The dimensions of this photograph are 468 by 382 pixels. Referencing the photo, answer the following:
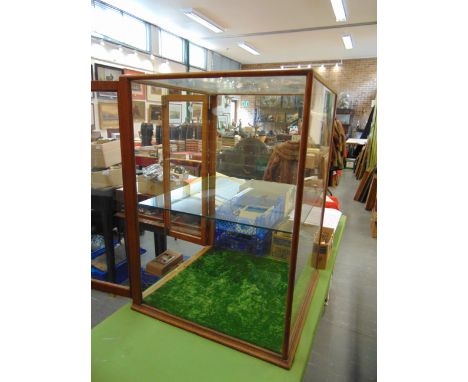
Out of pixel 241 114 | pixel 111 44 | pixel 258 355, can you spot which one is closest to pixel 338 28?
pixel 111 44

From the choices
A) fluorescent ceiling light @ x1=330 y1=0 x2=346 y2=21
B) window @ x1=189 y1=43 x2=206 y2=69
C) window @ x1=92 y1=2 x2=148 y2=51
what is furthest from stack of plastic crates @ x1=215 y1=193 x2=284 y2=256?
window @ x1=189 y1=43 x2=206 y2=69

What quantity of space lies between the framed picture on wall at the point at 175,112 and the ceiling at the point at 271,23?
4.46 m

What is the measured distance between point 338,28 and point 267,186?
6.58 metres

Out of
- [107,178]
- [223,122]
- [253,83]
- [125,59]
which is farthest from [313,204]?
[125,59]

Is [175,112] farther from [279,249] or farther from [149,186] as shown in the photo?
[279,249]

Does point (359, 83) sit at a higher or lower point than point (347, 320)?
higher

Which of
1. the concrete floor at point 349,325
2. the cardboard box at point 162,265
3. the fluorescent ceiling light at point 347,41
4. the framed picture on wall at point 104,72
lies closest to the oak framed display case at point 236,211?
the cardboard box at point 162,265

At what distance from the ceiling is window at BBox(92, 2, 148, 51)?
10.2 inches

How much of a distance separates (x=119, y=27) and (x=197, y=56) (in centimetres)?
333

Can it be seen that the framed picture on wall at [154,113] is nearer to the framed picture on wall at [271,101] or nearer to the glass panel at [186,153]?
the glass panel at [186,153]

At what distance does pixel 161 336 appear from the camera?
127cm

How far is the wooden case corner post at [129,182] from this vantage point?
1.21 metres

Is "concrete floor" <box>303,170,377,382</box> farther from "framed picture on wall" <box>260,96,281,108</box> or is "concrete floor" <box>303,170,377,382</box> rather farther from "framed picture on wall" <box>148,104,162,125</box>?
"framed picture on wall" <box>148,104,162,125</box>

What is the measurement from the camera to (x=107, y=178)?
214cm
